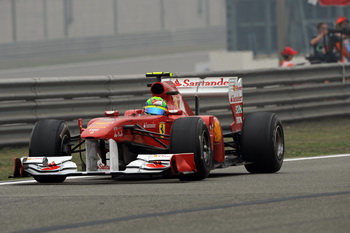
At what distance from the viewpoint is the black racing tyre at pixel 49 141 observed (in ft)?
39.7

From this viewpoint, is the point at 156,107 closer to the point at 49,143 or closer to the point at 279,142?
the point at 49,143

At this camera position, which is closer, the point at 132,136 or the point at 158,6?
the point at 132,136

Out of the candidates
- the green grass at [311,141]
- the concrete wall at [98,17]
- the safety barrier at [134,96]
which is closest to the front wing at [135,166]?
the green grass at [311,141]

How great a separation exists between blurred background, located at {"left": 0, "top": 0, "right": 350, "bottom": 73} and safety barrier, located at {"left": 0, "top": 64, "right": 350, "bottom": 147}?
12.8 metres

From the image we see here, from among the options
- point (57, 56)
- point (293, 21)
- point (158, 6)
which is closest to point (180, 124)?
point (293, 21)

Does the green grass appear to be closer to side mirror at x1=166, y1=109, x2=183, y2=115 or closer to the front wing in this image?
the front wing

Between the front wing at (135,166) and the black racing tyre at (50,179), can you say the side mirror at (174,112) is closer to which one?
the front wing at (135,166)

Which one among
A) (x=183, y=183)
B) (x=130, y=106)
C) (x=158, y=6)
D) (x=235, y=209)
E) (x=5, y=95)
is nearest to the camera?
(x=235, y=209)

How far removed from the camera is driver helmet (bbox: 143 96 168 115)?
41.2 feet

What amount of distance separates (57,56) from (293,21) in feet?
34.9

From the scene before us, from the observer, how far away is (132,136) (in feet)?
39.4

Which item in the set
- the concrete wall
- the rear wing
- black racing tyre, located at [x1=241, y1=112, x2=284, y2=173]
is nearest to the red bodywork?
the rear wing

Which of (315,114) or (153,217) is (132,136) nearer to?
(153,217)

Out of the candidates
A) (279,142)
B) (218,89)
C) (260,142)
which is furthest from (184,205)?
(218,89)
